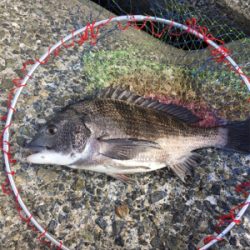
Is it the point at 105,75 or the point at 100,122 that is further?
the point at 105,75

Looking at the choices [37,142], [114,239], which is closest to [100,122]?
[37,142]

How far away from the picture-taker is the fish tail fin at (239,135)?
298 cm

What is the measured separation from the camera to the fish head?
2672 millimetres

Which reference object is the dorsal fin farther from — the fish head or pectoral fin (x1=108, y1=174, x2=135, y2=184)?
pectoral fin (x1=108, y1=174, x2=135, y2=184)

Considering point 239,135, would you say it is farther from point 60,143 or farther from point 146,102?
point 60,143

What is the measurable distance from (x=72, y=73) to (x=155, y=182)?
4.08 feet

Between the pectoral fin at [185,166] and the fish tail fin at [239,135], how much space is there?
0.98 ft

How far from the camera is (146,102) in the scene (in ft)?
9.78

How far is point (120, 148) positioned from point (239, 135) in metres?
0.98

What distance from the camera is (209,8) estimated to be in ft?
12.5

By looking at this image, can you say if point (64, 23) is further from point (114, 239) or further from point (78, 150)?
point (114, 239)

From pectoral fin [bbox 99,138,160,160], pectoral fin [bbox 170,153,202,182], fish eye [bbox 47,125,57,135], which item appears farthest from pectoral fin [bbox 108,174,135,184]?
fish eye [bbox 47,125,57,135]

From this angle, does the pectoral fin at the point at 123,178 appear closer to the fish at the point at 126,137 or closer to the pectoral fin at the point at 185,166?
the fish at the point at 126,137

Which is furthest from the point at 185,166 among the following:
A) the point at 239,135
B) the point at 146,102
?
the point at 146,102
